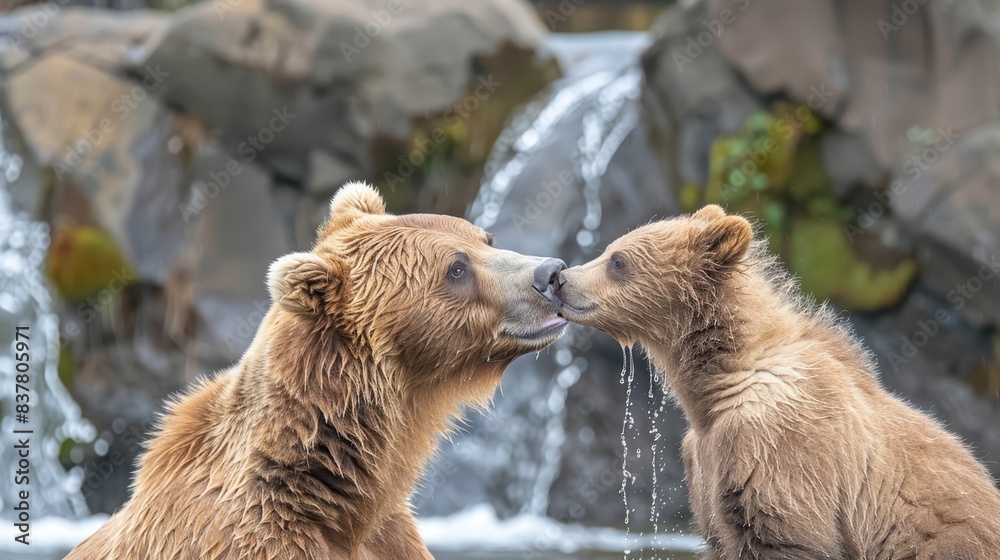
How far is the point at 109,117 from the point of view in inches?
524

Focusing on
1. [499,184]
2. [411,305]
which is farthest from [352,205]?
[499,184]

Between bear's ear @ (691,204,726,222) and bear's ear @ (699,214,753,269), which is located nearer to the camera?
bear's ear @ (699,214,753,269)

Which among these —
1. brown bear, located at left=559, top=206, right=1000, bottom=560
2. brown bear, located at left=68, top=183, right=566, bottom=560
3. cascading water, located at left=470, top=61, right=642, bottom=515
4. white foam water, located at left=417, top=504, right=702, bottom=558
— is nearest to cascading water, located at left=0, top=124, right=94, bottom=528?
white foam water, located at left=417, top=504, right=702, bottom=558

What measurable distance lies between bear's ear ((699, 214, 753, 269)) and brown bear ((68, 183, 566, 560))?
1208 millimetres

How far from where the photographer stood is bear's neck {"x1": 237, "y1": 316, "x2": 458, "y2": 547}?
4.04m

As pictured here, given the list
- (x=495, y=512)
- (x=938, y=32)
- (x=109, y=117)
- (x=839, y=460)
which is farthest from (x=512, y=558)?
(x=109, y=117)

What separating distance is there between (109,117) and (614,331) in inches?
385

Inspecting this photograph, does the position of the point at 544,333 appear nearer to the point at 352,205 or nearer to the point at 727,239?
the point at 352,205

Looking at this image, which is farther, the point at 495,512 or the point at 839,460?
the point at 495,512

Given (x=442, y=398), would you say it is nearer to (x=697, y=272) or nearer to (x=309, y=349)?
(x=309, y=349)

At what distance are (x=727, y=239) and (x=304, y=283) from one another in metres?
2.26

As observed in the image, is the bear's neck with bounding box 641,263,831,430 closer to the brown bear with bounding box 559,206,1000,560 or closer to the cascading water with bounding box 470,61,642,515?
the brown bear with bounding box 559,206,1000,560

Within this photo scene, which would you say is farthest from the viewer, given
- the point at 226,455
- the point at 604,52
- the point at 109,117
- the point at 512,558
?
the point at 604,52

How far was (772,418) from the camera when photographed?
189 inches
